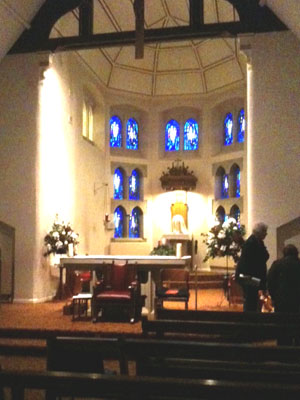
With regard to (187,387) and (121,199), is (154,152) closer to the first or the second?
(121,199)

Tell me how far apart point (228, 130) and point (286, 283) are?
1226 centimetres

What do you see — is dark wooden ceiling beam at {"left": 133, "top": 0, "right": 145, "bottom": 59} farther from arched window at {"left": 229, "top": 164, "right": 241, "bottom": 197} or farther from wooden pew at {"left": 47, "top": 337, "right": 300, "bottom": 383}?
arched window at {"left": 229, "top": 164, "right": 241, "bottom": 197}

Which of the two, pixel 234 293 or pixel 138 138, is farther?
pixel 138 138

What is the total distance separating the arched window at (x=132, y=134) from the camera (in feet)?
60.1

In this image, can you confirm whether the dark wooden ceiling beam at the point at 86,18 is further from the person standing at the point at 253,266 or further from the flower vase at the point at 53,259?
the person standing at the point at 253,266

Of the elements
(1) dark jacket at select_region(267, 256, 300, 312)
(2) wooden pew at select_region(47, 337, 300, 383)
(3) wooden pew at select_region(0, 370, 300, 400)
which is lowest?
(2) wooden pew at select_region(47, 337, 300, 383)

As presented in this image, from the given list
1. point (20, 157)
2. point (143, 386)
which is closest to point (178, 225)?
point (20, 157)

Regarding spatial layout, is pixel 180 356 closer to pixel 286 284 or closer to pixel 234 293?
pixel 286 284

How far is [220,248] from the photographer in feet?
35.1

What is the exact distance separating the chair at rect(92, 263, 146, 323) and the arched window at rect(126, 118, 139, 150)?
31.6ft

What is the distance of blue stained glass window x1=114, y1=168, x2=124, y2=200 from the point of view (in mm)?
17797

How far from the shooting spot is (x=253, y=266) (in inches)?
278

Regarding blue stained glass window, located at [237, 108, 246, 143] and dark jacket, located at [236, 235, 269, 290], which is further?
blue stained glass window, located at [237, 108, 246, 143]

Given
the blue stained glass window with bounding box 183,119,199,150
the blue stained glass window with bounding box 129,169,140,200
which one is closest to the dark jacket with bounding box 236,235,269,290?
the blue stained glass window with bounding box 129,169,140,200
